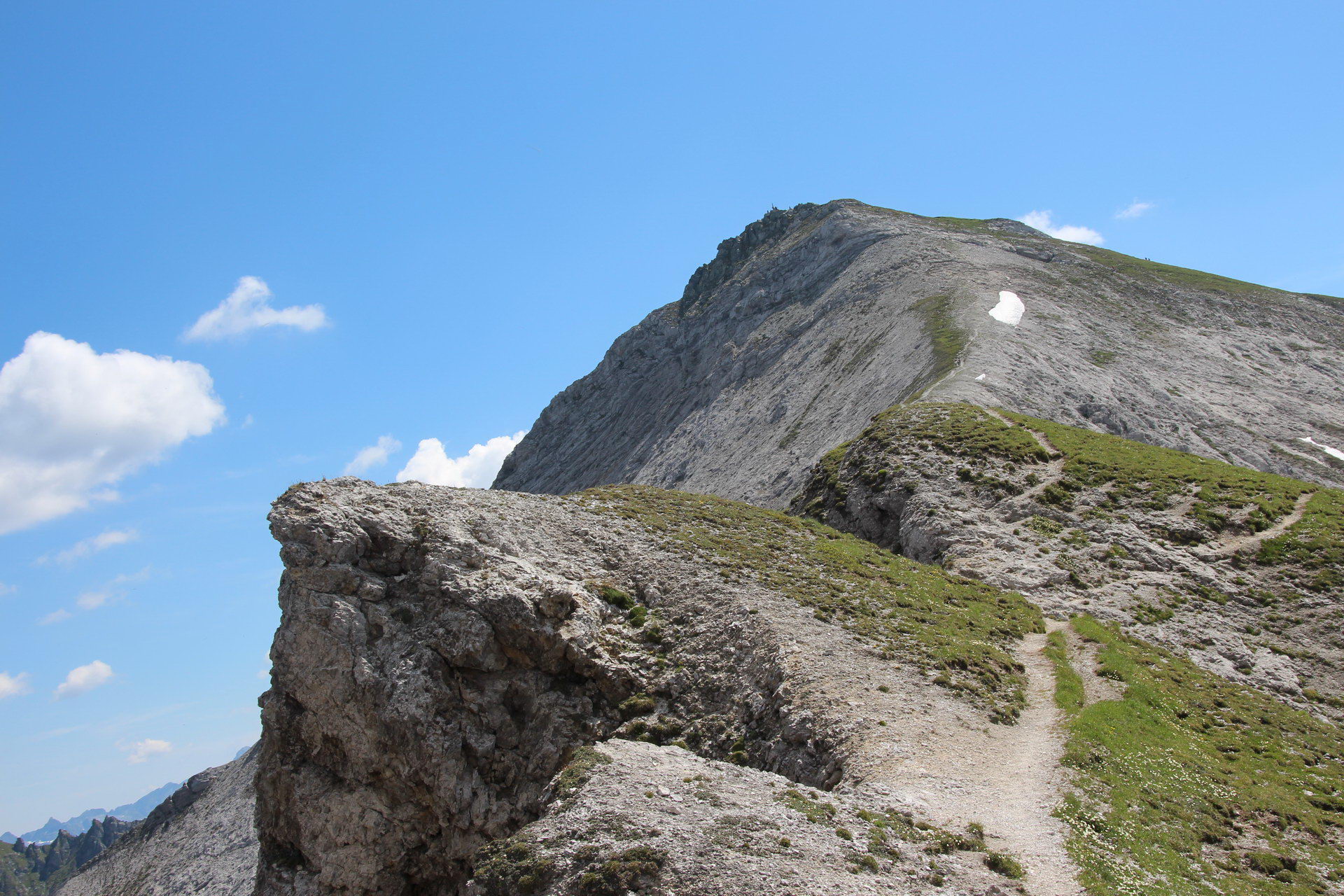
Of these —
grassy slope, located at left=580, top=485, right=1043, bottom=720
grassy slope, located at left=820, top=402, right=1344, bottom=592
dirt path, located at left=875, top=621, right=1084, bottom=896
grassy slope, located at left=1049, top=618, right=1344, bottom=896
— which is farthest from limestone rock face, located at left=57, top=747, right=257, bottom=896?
grassy slope, located at left=1049, top=618, right=1344, bottom=896

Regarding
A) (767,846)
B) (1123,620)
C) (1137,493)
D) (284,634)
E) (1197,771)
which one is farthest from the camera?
(1137,493)

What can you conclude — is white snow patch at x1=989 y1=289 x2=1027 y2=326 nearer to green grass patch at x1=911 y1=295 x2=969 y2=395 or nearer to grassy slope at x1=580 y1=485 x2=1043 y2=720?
green grass patch at x1=911 y1=295 x2=969 y2=395

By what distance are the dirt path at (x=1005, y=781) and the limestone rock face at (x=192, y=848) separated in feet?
239

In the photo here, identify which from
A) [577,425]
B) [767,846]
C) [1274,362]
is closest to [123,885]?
[577,425]

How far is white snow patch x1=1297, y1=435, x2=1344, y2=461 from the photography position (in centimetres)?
5888

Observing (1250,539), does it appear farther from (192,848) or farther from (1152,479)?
(192,848)

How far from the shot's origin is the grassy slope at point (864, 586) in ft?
83.7

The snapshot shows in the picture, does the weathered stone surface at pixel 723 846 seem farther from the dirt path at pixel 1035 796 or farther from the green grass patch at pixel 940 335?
the green grass patch at pixel 940 335

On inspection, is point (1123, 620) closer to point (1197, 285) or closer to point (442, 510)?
point (442, 510)

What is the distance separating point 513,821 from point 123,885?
9385cm

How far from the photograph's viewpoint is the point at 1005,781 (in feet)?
62.2

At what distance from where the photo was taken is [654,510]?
1515 inches

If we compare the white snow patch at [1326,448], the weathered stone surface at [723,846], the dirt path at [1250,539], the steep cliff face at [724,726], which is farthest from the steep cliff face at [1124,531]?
the white snow patch at [1326,448]

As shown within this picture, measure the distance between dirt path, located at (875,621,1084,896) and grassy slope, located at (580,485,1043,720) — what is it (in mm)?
1373
